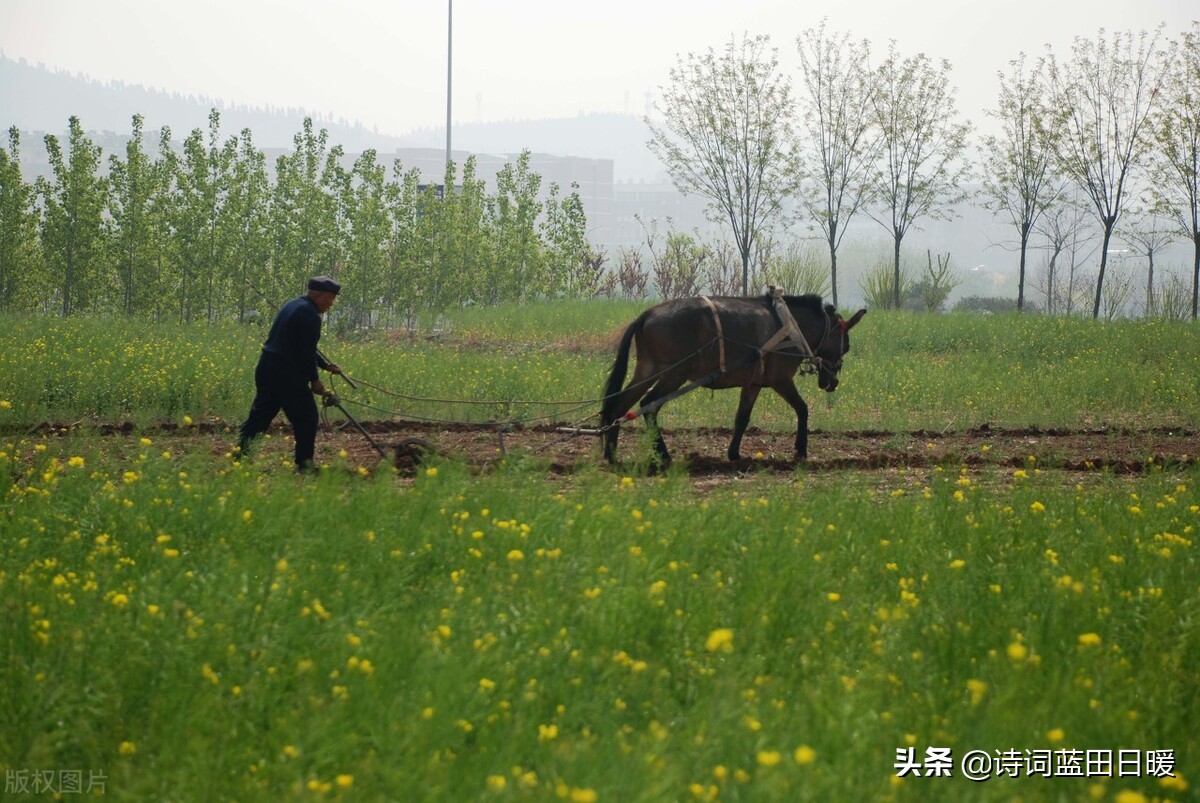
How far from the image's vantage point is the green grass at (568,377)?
14375 millimetres

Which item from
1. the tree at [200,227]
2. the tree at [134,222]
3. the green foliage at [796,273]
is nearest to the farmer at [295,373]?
the tree at [200,227]

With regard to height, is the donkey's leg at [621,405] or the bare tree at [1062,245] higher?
the bare tree at [1062,245]

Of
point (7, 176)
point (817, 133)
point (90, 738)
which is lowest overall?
point (90, 738)

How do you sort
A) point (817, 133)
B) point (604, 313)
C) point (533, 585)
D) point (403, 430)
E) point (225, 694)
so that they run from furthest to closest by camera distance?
point (817, 133)
point (604, 313)
point (403, 430)
point (533, 585)
point (225, 694)

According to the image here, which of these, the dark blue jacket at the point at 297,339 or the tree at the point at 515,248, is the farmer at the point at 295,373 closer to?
the dark blue jacket at the point at 297,339

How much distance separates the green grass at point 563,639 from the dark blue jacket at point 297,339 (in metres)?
1.77

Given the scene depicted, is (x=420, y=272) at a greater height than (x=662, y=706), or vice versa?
(x=420, y=272)

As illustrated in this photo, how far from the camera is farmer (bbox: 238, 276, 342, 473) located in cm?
973

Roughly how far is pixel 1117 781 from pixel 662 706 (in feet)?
5.77

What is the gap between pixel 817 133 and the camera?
1444 inches

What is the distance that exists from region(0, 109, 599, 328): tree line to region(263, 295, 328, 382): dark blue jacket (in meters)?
22.4

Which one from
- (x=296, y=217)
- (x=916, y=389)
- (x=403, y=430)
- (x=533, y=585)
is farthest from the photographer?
(x=296, y=217)

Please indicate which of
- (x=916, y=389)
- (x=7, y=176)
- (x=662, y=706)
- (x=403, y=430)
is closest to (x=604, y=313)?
(x=916, y=389)

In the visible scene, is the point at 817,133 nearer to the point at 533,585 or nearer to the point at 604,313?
the point at 604,313
